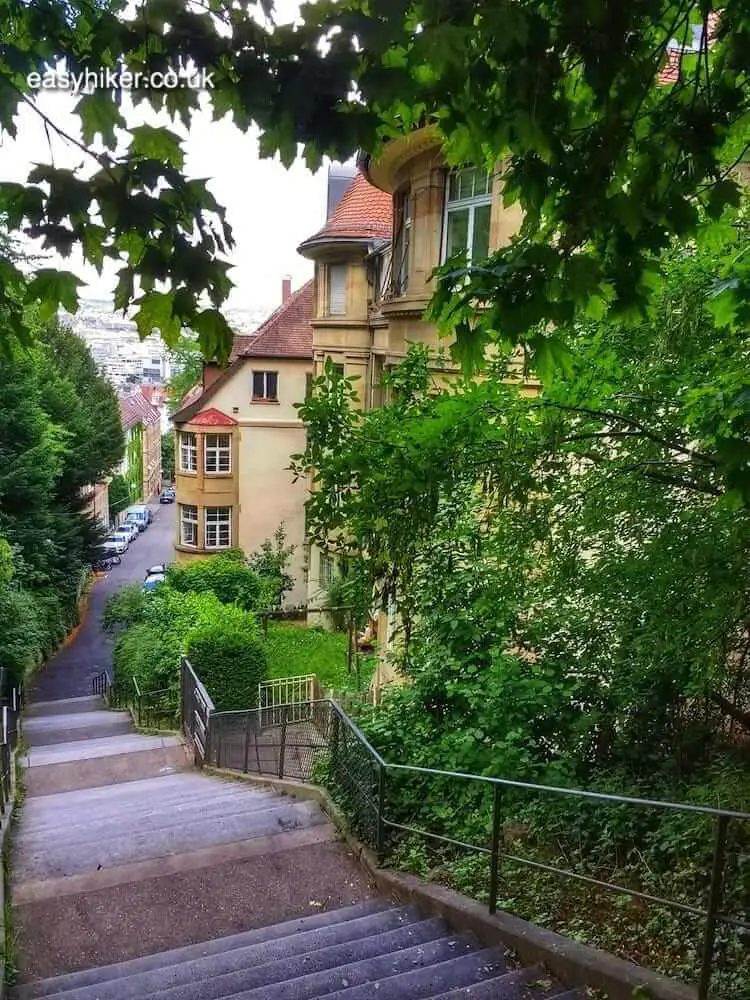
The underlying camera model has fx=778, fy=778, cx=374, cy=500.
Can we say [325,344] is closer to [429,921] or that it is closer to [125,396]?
[429,921]

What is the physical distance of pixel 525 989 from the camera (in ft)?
12.6

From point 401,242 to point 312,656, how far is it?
11.8 m

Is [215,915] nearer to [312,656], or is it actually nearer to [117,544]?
[312,656]

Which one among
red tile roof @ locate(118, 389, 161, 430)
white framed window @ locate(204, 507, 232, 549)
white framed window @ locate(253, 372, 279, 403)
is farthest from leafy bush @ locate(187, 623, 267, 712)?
red tile roof @ locate(118, 389, 161, 430)

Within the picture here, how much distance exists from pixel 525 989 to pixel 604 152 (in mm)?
3785

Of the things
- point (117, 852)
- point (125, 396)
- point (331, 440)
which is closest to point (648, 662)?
point (331, 440)

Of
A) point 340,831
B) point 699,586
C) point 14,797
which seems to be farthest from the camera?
point 14,797

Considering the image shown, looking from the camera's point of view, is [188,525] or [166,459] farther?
[166,459]

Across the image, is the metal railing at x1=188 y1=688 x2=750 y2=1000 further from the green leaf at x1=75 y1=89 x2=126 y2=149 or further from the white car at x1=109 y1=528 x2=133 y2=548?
the white car at x1=109 y1=528 x2=133 y2=548

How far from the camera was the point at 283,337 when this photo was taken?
2659 cm

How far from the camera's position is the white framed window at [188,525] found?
27.0 m

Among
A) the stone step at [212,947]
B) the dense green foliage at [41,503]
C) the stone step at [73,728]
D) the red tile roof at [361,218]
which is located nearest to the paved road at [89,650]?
the dense green foliage at [41,503]

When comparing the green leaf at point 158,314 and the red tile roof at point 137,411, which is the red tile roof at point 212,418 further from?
the red tile roof at point 137,411

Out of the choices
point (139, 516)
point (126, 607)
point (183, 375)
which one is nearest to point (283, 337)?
point (126, 607)
